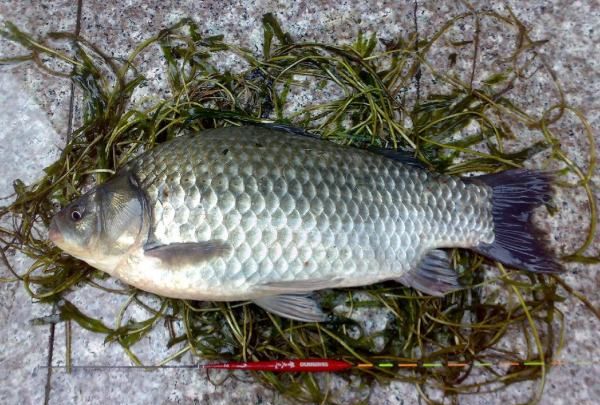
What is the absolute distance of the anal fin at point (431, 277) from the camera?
2.12 metres

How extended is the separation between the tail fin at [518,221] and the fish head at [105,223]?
4.72ft

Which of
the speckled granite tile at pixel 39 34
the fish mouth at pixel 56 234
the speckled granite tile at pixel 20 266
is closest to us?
the fish mouth at pixel 56 234

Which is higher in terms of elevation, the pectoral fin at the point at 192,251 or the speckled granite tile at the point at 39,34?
the speckled granite tile at the point at 39,34

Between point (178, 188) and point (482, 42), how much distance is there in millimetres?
1742

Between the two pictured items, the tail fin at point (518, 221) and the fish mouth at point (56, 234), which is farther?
the tail fin at point (518, 221)

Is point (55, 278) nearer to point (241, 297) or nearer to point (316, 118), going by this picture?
point (241, 297)

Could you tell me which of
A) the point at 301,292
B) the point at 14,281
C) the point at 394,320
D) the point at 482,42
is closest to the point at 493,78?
the point at 482,42

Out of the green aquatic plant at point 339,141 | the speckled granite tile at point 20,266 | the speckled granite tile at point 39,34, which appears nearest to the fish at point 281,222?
the green aquatic plant at point 339,141

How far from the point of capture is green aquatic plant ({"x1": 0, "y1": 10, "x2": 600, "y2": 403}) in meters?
2.22

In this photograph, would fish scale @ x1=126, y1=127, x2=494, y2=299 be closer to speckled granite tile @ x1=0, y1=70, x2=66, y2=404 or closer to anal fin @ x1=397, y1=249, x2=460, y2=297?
anal fin @ x1=397, y1=249, x2=460, y2=297

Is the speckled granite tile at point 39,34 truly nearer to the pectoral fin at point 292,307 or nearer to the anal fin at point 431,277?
the pectoral fin at point 292,307

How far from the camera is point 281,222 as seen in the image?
1940 millimetres

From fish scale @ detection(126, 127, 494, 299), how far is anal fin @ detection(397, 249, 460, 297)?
0.15 ft

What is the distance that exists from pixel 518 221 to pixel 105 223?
1.74 m
